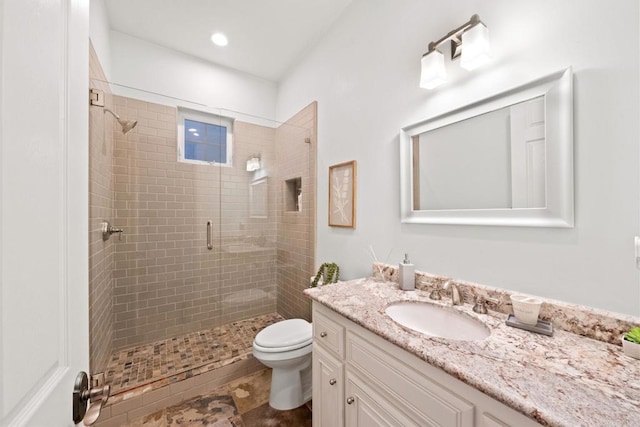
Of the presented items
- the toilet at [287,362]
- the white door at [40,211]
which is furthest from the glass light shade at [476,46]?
the toilet at [287,362]

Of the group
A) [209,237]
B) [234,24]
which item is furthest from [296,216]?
[234,24]

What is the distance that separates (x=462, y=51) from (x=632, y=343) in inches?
46.5

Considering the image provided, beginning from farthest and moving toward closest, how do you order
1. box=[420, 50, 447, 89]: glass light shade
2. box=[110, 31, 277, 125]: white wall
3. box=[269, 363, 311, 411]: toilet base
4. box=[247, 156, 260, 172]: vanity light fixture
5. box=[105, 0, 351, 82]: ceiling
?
box=[247, 156, 260, 172]: vanity light fixture → box=[110, 31, 277, 125]: white wall → box=[105, 0, 351, 82]: ceiling → box=[269, 363, 311, 411]: toilet base → box=[420, 50, 447, 89]: glass light shade

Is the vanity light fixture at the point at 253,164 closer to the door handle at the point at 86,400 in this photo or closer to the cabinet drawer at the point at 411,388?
the cabinet drawer at the point at 411,388

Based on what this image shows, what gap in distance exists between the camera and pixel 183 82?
2473 mm

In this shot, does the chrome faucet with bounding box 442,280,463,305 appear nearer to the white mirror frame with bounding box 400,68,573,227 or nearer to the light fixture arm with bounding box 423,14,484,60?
the white mirror frame with bounding box 400,68,573,227

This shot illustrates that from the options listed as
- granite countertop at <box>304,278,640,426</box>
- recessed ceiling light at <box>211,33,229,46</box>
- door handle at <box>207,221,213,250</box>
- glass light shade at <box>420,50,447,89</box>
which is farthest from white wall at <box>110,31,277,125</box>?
granite countertop at <box>304,278,640,426</box>

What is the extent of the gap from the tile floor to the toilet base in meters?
0.03

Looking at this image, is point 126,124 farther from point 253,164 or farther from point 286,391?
point 286,391

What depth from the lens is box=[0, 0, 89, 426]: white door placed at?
33cm

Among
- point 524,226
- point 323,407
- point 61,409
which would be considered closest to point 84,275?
point 61,409

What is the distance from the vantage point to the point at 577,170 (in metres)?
0.89

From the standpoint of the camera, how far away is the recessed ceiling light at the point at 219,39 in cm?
221

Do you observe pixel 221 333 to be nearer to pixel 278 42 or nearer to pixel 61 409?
pixel 61 409
